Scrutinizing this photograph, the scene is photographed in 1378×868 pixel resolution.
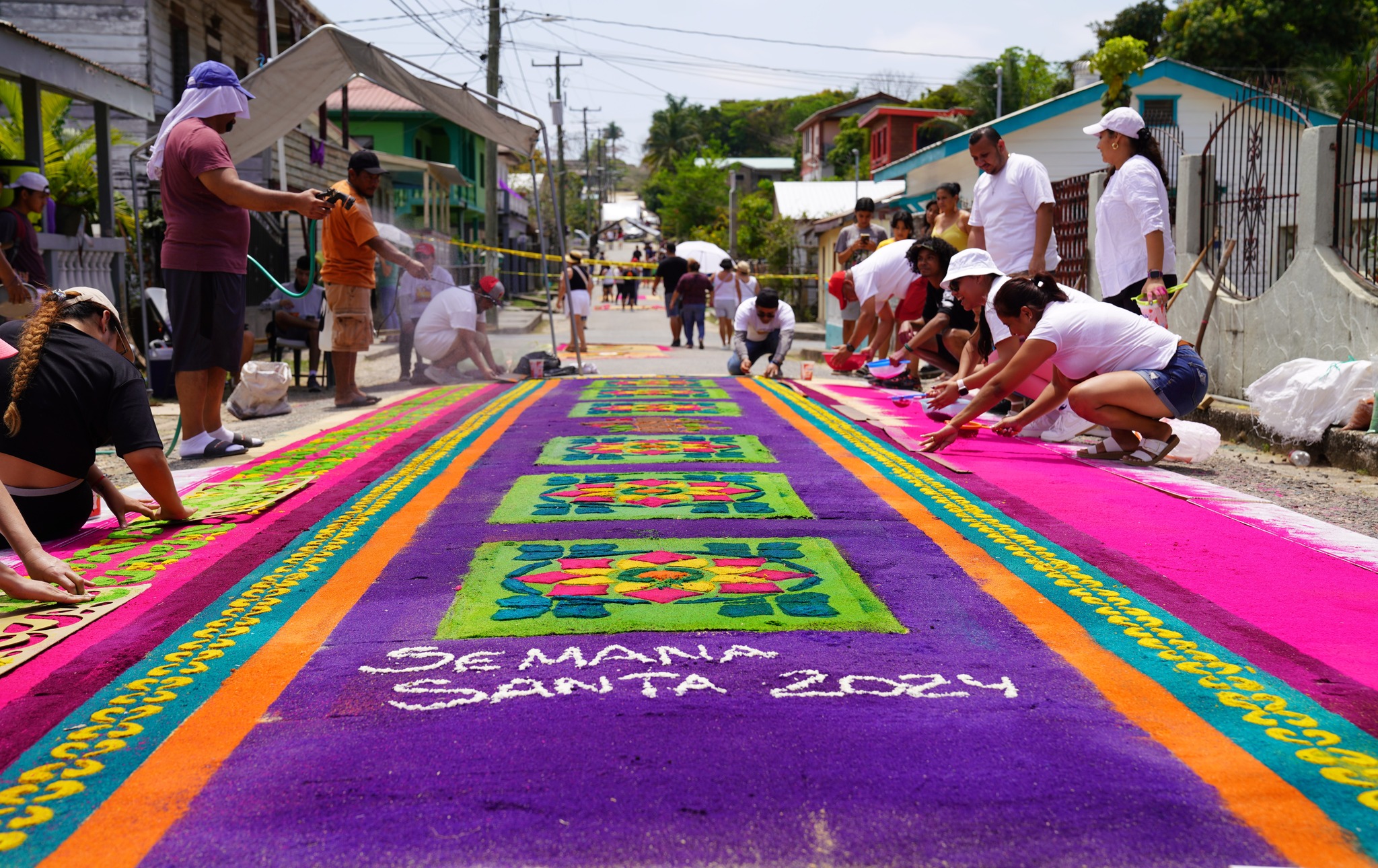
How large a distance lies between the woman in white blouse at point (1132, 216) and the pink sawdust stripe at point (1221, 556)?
1432mm

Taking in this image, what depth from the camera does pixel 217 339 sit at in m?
5.54

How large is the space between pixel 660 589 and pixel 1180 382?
123 inches

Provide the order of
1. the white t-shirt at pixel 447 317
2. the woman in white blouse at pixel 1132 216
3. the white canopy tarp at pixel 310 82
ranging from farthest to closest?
the white t-shirt at pixel 447 317
the white canopy tarp at pixel 310 82
the woman in white blouse at pixel 1132 216

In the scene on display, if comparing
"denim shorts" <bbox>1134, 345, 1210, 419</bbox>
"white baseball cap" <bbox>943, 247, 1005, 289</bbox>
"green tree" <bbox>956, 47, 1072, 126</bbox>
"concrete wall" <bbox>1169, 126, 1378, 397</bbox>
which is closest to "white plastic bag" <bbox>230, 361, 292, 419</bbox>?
"white baseball cap" <bbox>943, 247, 1005, 289</bbox>

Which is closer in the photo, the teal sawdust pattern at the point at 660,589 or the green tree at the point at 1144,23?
the teal sawdust pattern at the point at 660,589

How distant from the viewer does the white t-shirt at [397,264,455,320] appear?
10.4 meters

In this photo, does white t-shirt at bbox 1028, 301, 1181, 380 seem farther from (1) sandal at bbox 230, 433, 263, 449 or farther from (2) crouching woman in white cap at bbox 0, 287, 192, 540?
(1) sandal at bbox 230, 433, 263, 449

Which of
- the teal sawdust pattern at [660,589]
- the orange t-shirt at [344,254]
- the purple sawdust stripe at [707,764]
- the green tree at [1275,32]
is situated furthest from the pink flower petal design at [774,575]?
the green tree at [1275,32]

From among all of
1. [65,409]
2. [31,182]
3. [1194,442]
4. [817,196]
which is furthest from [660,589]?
[817,196]

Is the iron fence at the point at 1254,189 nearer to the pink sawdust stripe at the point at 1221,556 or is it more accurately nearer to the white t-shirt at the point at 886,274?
the white t-shirt at the point at 886,274

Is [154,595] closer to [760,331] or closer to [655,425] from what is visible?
[655,425]

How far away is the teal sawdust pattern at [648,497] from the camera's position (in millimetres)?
4066

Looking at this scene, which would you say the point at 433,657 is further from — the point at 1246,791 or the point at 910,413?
the point at 910,413

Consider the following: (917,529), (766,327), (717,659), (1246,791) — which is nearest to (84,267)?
(766,327)
